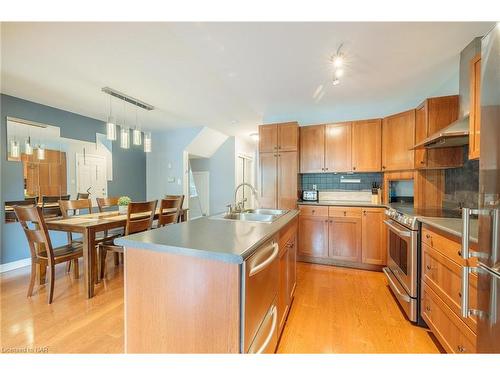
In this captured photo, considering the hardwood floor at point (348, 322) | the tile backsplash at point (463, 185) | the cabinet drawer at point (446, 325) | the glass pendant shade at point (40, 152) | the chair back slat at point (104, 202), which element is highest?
the glass pendant shade at point (40, 152)

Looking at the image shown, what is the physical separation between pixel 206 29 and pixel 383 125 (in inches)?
105

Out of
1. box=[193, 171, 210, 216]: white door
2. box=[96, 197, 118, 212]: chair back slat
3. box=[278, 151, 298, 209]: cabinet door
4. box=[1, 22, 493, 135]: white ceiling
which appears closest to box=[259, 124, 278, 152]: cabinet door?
box=[278, 151, 298, 209]: cabinet door

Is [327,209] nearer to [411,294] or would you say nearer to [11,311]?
[411,294]

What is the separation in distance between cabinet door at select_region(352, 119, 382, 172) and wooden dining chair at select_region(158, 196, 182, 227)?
2.63m

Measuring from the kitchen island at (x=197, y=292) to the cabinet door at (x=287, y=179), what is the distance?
2.29 meters

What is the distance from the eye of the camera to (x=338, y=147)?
3.26m

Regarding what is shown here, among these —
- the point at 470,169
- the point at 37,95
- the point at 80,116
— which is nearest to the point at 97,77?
the point at 37,95

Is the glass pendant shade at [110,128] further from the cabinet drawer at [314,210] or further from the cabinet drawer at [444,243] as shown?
the cabinet drawer at [444,243]

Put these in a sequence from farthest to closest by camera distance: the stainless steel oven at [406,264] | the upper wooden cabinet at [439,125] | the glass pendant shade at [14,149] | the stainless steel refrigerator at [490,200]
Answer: the glass pendant shade at [14,149] < the upper wooden cabinet at [439,125] < the stainless steel oven at [406,264] < the stainless steel refrigerator at [490,200]

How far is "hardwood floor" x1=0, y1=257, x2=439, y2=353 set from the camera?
1493 millimetres

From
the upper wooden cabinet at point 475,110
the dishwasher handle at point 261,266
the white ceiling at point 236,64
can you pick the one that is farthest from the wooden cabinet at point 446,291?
the white ceiling at point 236,64

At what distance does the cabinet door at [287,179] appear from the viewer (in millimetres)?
3389

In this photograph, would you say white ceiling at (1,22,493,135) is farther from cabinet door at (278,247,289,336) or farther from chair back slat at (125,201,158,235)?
cabinet door at (278,247,289,336)

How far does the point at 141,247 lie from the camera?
1010 mm
